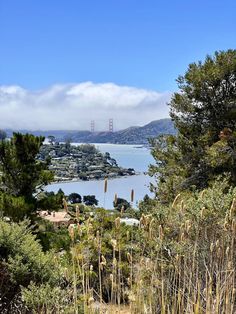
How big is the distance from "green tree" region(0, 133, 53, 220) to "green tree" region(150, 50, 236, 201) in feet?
8.50

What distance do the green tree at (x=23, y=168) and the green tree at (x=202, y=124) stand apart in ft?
8.50

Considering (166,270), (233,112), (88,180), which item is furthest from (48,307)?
(88,180)

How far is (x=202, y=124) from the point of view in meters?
9.18

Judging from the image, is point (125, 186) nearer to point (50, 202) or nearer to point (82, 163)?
point (50, 202)

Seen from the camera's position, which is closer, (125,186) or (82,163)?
(125,186)

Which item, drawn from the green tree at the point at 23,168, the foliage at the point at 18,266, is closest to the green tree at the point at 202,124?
the green tree at the point at 23,168

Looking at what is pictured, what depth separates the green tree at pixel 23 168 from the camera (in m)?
7.94

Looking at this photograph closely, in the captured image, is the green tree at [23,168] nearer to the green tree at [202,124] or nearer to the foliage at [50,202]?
the foliage at [50,202]

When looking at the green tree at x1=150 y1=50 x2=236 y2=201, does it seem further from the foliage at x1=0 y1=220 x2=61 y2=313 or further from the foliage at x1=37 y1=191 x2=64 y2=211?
the foliage at x1=0 y1=220 x2=61 y2=313

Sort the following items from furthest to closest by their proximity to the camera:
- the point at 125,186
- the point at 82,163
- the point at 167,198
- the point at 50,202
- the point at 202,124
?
1. the point at 82,163
2. the point at 125,186
3. the point at 202,124
4. the point at 167,198
5. the point at 50,202

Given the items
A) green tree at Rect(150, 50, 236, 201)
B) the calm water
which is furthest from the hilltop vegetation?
the calm water

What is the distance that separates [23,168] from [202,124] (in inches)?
157

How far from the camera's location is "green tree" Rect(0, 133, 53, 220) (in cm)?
794

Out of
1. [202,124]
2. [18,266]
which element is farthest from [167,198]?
[18,266]
